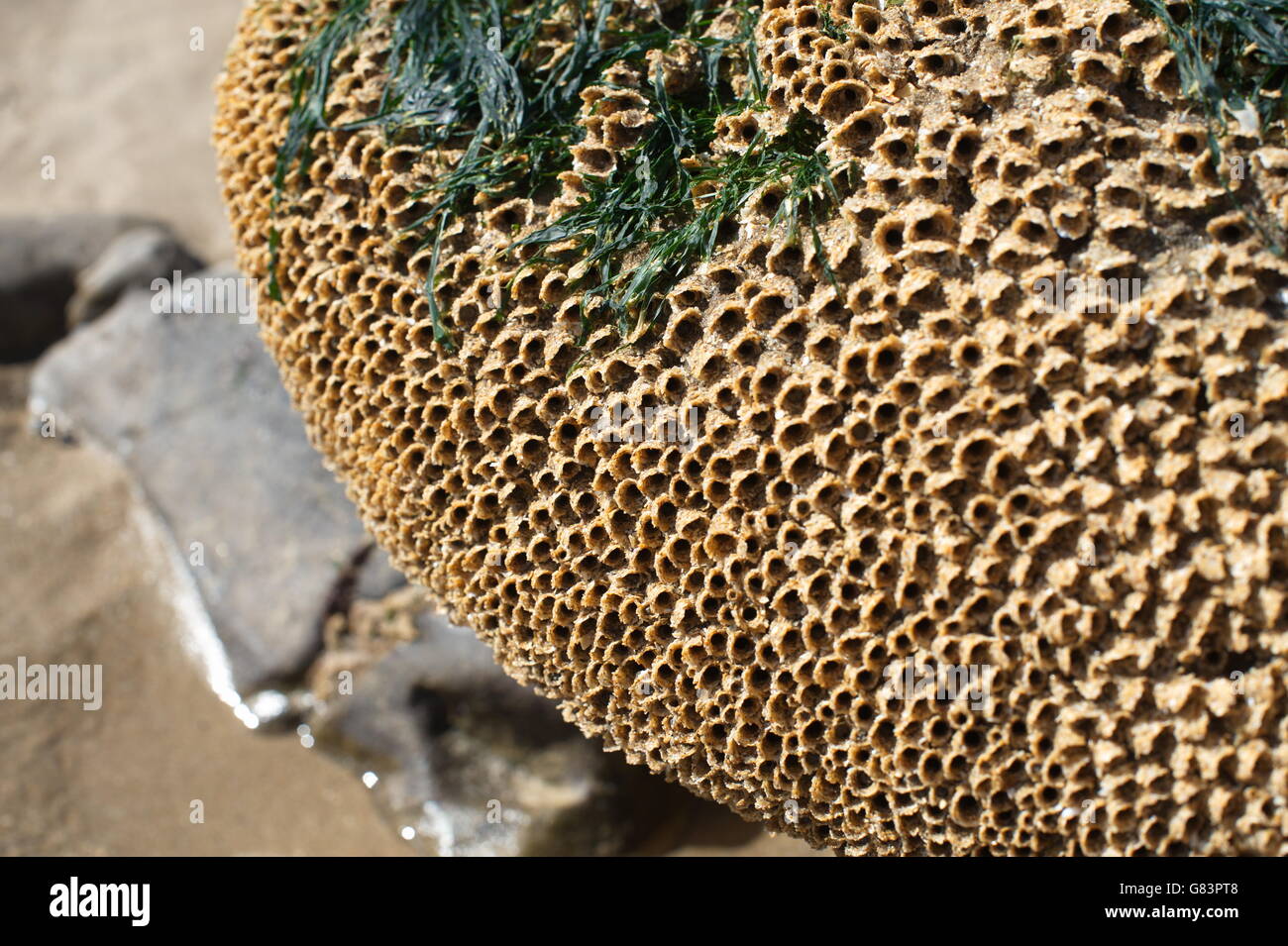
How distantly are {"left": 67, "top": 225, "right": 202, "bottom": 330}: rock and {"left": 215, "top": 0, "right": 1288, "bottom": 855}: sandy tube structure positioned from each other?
13.0 ft

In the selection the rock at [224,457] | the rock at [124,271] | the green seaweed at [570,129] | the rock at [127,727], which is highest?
the green seaweed at [570,129]

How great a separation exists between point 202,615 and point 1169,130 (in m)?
4.67

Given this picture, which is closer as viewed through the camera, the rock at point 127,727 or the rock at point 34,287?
the rock at point 127,727

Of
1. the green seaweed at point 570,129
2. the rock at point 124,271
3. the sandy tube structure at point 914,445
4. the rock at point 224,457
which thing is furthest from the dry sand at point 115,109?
the sandy tube structure at point 914,445

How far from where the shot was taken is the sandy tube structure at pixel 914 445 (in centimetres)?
239

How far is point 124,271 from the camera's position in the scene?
6.62 meters

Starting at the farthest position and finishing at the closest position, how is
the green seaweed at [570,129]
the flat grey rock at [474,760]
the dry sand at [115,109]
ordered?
1. the dry sand at [115,109]
2. the flat grey rock at [474,760]
3. the green seaweed at [570,129]

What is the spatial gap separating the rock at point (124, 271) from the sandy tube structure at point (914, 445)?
3959 millimetres

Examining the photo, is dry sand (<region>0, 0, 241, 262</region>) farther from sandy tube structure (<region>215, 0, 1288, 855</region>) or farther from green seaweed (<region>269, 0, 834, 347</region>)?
sandy tube structure (<region>215, 0, 1288, 855</region>)

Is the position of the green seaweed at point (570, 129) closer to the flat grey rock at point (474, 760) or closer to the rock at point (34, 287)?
the flat grey rock at point (474, 760)

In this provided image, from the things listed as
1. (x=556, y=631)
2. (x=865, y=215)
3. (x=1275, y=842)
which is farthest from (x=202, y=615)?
(x=1275, y=842)

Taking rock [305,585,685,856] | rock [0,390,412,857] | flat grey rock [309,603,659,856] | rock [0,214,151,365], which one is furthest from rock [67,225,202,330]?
flat grey rock [309,603,659,856]

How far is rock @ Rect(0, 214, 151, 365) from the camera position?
22.4 ft

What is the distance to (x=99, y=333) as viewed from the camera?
6.34 metres
